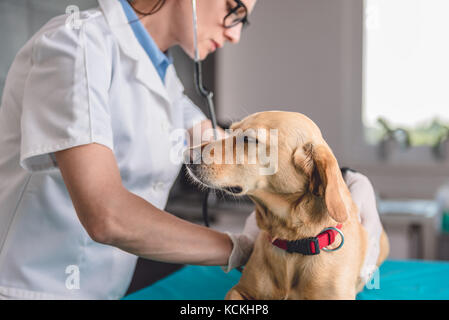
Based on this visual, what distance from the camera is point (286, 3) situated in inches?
22.5

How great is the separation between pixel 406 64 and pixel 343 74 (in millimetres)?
78

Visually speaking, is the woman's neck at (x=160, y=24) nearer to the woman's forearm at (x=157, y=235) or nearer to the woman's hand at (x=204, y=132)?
the woman's hand at (x=204, y=132)

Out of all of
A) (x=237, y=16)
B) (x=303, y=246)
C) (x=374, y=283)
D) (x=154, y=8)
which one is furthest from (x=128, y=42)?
(x=374, y=283)

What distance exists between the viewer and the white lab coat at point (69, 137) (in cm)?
51

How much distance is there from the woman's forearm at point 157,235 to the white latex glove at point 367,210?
19 cm

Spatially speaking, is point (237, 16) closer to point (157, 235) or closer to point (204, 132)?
point (204, 132)

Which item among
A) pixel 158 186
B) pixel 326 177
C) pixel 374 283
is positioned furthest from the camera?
pixel 158 186

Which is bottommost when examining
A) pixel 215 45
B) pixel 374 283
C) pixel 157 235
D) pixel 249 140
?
pixel 374 283

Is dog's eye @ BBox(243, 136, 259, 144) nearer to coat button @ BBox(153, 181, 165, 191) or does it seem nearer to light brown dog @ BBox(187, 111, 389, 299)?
light brown dog @ BBox(187, 111, 389, 299)

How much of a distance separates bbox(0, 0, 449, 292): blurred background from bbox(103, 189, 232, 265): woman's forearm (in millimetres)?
73

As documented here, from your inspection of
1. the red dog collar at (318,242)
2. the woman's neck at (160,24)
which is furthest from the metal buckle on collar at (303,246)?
the woman's neck at (160,24)

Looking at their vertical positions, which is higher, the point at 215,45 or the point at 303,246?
the point at 215,45

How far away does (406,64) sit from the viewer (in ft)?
1.72
